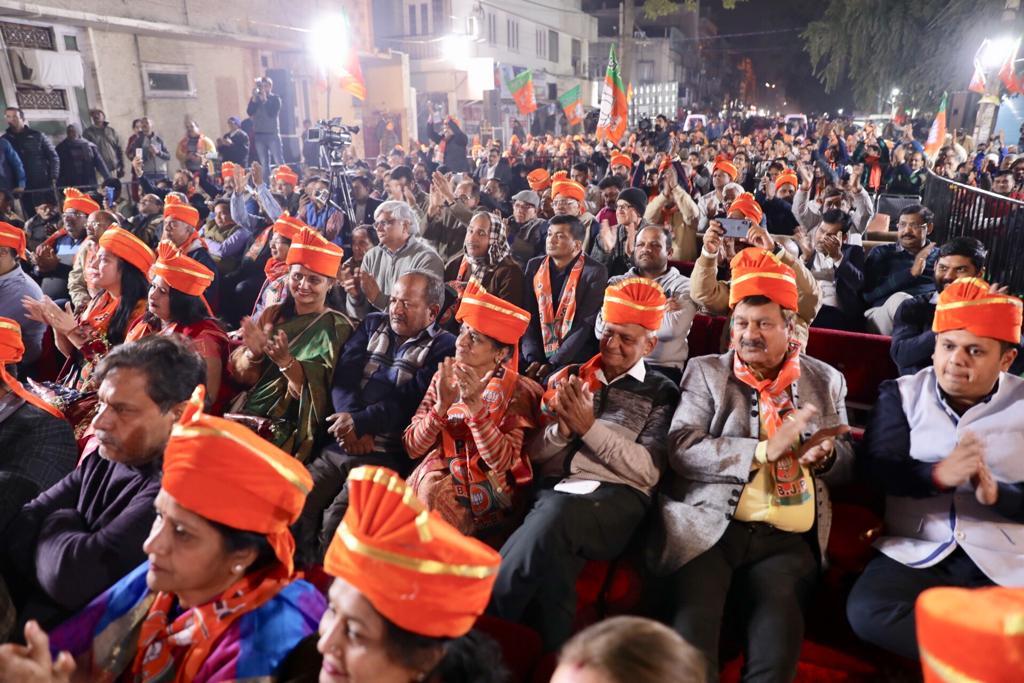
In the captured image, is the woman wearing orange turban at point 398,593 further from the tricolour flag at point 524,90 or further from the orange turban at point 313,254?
the tricolour flag at point 524,90

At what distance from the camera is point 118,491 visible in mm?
2244

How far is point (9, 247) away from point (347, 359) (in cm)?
300

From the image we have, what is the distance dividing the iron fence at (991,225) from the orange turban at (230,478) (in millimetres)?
6685

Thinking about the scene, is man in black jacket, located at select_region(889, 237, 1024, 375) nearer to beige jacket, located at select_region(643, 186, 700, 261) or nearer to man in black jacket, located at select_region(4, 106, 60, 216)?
beige jacket, located at select_region(643, 186, 700, 261)

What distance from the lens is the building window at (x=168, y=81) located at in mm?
13984

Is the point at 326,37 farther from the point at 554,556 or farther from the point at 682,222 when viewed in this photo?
the point at 554,556

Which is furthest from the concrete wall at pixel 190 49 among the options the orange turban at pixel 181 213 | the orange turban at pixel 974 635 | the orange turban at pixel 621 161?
the orange turban at pixel 974 635

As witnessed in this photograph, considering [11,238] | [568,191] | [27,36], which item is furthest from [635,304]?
[27,36]

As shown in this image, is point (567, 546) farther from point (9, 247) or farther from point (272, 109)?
point (272, 109)

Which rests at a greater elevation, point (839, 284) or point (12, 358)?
point (12, 358)

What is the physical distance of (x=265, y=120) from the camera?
14328mm

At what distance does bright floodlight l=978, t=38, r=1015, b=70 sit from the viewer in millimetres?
12766

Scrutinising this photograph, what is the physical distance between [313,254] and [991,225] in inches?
259

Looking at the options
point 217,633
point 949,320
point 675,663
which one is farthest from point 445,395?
point 949,320
